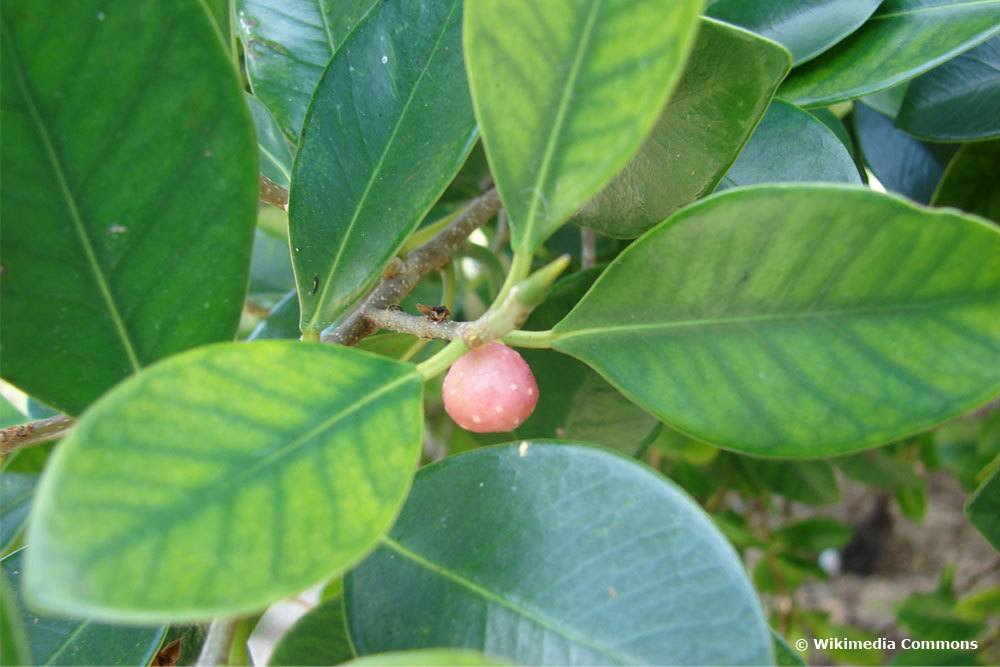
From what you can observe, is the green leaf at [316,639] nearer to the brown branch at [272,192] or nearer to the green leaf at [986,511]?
the brown branch at [272,192]

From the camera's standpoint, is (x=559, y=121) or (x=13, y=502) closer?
(x=559, y=121)

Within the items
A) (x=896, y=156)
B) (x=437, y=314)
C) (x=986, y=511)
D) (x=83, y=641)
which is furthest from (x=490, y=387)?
(x=896, y=156)

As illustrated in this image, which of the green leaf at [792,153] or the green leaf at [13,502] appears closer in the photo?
the green leaf at [792,153]

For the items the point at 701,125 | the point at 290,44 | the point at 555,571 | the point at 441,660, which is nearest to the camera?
the point at 441,660

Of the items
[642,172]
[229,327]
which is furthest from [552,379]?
[229,327]

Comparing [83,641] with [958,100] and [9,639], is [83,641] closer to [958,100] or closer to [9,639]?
[9,639]

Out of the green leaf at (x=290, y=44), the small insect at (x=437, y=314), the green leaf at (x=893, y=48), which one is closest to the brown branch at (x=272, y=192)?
the green leaf at (x=290, y=44)
